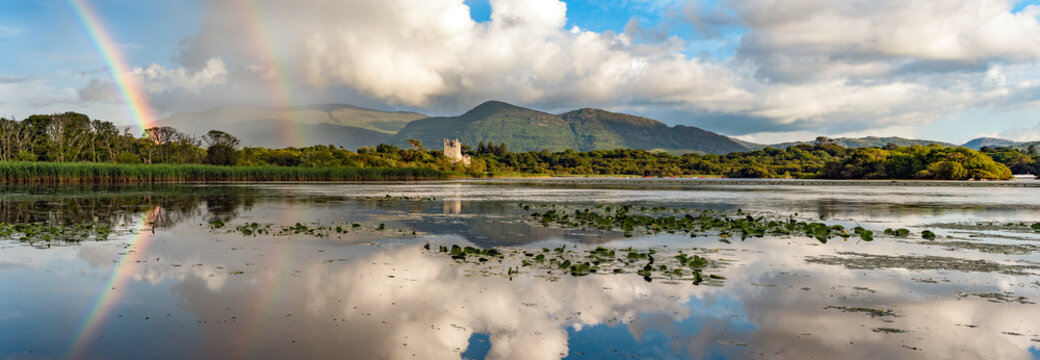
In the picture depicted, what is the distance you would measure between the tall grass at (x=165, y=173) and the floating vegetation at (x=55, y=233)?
58812 millimetres

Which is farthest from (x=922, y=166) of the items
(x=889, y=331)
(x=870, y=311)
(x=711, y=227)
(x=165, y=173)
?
(x=889, y=331)

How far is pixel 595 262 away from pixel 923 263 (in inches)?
271

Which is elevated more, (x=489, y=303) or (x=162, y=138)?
(x=162, y=138)

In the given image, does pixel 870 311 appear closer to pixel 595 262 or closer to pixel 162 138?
pixel 595 262

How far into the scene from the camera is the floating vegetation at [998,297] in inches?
323

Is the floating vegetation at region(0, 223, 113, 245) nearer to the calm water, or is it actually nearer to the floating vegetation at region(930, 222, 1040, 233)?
the calm water

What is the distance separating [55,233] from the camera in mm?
15688

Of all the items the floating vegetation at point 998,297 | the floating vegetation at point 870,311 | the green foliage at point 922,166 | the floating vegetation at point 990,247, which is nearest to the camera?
the floating vegetation at point 870,311

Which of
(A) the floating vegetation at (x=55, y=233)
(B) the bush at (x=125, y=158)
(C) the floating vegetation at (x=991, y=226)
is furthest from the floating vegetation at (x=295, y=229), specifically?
(B) the bush at (x=125, y=158)

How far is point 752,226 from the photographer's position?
18.5 metres

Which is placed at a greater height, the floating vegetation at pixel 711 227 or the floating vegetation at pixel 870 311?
the floating vegetation at pixel 711 227

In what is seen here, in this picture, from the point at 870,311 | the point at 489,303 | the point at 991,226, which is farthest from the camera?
the point at 991,226

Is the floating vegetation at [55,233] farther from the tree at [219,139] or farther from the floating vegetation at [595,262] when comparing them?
the tree at [219,139]

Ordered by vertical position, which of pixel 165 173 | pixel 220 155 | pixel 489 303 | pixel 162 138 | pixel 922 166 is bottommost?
pixel 489 303
